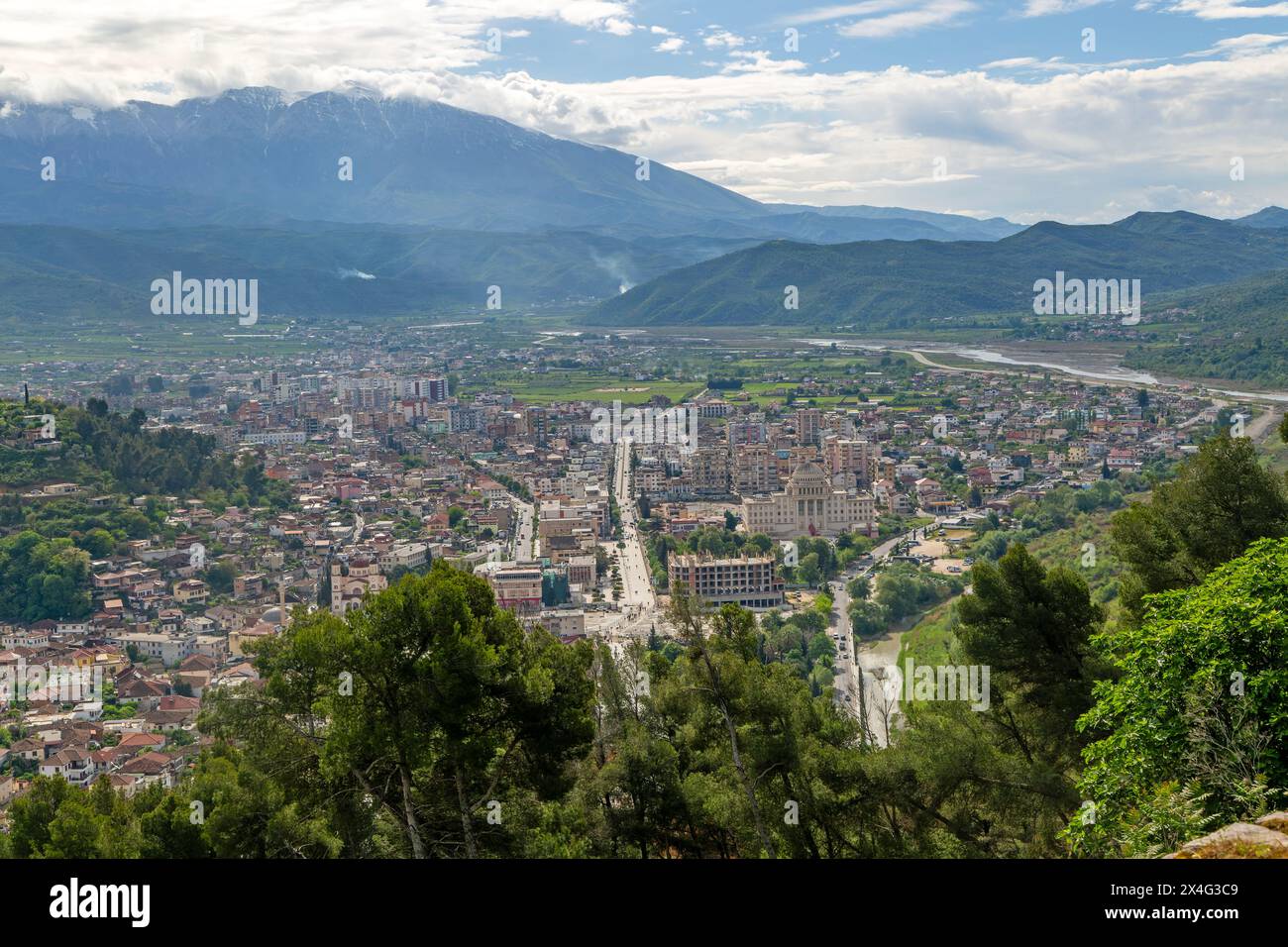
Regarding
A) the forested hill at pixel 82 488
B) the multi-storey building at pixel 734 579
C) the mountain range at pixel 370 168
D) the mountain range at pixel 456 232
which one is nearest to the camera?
the multi-storey building at pixel 734 579

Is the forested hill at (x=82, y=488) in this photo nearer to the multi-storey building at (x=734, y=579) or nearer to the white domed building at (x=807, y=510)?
the multi-storey building at (x=734, y=579)

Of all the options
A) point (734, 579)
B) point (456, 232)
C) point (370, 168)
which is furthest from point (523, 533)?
point (370, 168)

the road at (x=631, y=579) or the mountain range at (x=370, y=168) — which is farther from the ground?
Answer: the mountain range at (x=370, y=168)

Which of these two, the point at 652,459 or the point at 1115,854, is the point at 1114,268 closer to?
the point at 652,459

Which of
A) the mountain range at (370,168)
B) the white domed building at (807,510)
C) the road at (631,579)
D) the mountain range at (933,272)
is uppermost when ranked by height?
the mountain range at (370,168)

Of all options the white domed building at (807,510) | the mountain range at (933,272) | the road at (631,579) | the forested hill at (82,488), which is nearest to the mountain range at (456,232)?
the mountain range at (933,272)

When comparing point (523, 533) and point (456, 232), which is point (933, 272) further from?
point (523, 533)

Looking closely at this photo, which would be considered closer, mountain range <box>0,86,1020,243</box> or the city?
the city

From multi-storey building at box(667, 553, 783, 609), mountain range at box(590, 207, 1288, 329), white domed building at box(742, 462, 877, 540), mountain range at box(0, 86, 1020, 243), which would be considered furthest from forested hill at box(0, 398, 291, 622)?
mountain range at box(0, 86, 1020, 243)

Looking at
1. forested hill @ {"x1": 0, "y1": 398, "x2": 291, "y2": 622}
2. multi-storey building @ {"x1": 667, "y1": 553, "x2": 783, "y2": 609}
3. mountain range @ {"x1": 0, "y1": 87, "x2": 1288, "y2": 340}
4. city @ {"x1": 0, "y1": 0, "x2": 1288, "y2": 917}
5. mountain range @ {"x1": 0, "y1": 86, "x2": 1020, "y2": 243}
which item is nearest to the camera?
city @ {"x1": 0, "y1": 0, "x2": 1288, "y2": 917}

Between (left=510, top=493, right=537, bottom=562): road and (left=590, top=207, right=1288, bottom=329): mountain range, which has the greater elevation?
(left=590, top=207, right=1288, bottom=329): mountain range

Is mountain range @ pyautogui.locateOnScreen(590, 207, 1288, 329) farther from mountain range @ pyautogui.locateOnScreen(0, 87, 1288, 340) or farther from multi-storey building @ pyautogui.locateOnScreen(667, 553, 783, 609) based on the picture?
multi-storey building @ pyautogui.locateOnScreen(667, 553, 783, 609)
